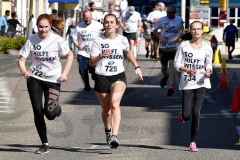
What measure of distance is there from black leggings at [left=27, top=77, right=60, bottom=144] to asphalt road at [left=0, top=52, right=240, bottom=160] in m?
0.32

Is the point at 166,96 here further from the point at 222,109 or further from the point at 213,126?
the point at 213,126

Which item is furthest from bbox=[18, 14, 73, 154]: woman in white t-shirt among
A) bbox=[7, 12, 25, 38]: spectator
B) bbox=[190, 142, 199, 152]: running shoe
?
bbox=[7, 12, 25, 38]: spectator

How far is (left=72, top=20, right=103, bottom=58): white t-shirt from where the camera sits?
69.2 feet

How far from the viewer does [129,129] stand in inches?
598

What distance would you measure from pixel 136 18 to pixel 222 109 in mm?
14287

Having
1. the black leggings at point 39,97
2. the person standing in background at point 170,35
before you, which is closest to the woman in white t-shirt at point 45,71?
the black leggings at point 39,97

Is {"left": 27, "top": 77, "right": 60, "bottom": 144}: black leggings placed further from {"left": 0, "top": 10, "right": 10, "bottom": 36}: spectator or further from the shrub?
{"left": 0, "top": 10, "right": 10, "bottom": 36}: spectator

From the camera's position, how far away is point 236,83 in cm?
2653

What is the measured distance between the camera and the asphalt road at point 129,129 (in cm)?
1240

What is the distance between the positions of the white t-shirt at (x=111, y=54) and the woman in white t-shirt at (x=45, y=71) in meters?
0.41

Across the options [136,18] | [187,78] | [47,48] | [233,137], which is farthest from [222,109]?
[136,18]

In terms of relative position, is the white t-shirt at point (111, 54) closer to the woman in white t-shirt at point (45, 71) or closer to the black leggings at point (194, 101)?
the woman in white t-shirt at point (45, 71)

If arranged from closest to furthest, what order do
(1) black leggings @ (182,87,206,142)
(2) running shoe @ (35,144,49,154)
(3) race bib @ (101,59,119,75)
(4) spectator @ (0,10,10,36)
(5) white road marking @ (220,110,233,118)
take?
(2) running shoe @ (35,144,49,154), (3) race bib @ (101,59,119,75), (1) black leggings @ (182,87,206,142), (5) white road marking @ (220,110,233,118), (4) spectator @ (0,10,10,36)

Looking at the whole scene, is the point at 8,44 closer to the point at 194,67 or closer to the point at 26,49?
the point at 194,67
